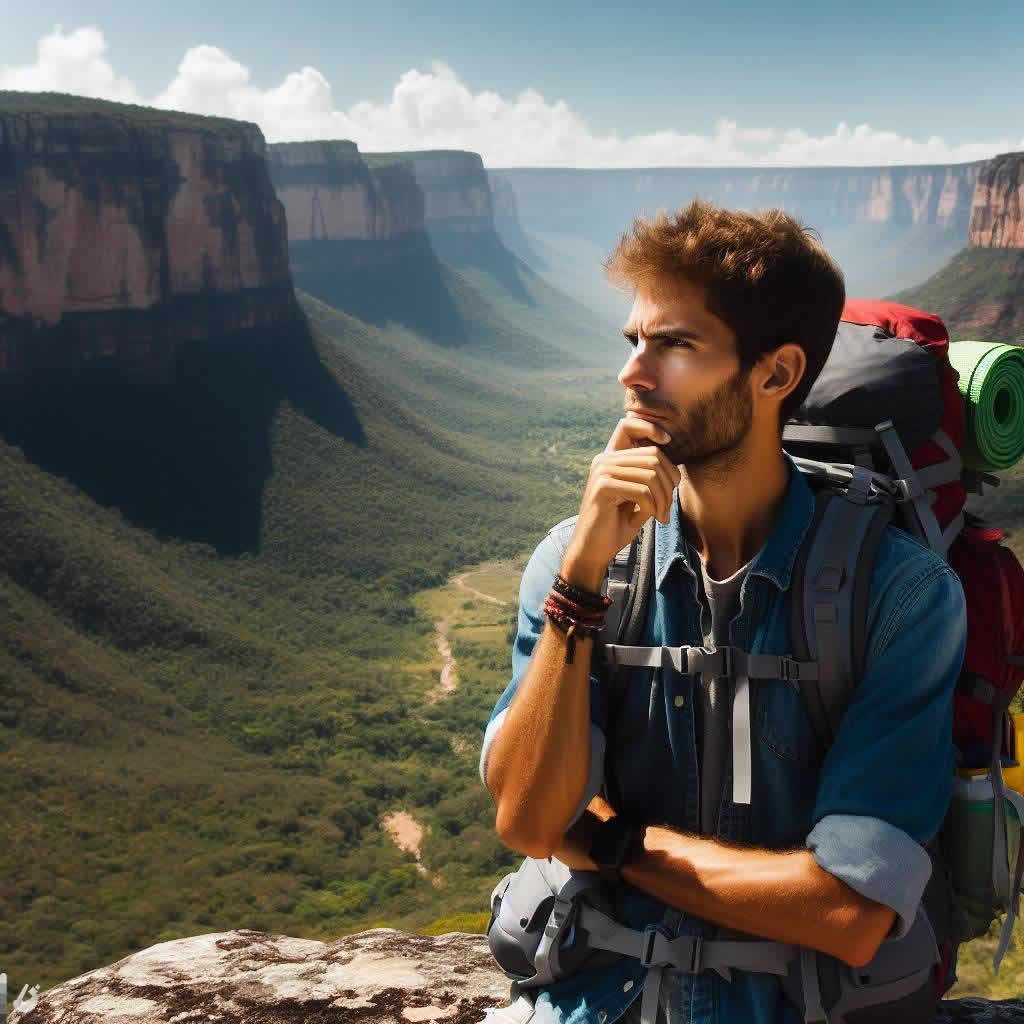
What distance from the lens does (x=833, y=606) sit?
131 inches

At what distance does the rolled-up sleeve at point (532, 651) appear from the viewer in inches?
138

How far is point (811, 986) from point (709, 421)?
→ 178 cm

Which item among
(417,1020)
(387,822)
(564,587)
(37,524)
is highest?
(564,587)

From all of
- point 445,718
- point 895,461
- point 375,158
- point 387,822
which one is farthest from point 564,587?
point 375,158

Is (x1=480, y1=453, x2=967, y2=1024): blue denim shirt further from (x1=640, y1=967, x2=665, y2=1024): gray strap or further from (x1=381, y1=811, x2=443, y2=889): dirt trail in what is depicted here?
(x1=381, y1=811, x2=443, y2=889): dirt trail

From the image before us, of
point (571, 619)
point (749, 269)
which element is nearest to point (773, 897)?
point (571, 619)

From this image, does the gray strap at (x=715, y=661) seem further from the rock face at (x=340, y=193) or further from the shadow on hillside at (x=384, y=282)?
the shadow on hillside at (x=384, y=282)

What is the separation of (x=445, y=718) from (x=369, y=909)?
1802 cm

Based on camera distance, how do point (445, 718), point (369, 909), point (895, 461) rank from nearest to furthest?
point (895, 461), point (369, 909), point (445, 718)

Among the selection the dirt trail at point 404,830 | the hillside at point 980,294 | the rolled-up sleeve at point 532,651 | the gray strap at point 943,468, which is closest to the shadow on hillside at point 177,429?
the dirt trail at point 404,830

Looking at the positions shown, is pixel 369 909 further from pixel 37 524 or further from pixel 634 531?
pixel 634 531

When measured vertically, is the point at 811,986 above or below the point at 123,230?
below

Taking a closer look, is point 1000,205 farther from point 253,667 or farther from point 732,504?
point 732,504

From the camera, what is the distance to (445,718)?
172ft
